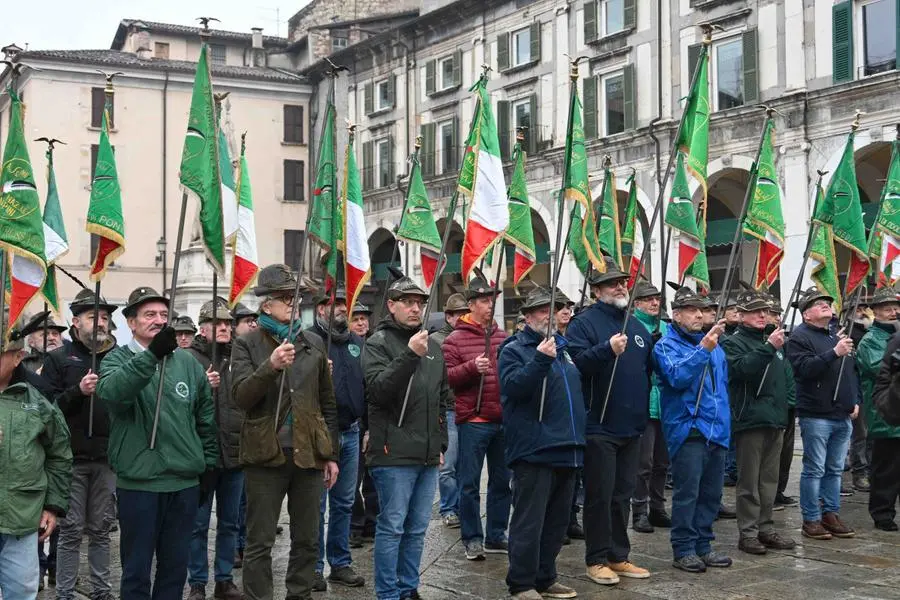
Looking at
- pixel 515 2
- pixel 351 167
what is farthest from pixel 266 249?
pixel 351 167

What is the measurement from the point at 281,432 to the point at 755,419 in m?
3.90

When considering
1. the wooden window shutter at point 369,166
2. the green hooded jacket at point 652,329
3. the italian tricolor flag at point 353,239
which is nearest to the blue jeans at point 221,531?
the italian tricolor flag at point 353,239

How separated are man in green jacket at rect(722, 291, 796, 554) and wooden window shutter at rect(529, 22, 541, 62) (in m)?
24.9

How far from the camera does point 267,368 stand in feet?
20.9

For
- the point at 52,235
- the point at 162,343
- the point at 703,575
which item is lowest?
the point at 703,575

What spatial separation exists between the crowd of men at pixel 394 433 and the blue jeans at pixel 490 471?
0.06ft

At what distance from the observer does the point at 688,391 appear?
320 inches

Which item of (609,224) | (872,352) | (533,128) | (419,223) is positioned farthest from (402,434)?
(533,128)

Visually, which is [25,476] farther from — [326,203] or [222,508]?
[326,203]

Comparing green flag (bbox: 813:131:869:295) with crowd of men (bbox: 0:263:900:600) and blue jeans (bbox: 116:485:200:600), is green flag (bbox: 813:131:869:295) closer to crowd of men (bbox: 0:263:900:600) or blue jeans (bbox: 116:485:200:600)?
crowd of men (bbox: 0:263:900:600)

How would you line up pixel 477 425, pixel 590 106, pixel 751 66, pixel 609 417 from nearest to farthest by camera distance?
pixel 609 417, pixel 477 425, pixel 751 66, pixel 590 106

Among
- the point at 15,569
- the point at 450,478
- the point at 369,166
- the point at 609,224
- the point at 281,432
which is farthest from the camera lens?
the point at 369,166

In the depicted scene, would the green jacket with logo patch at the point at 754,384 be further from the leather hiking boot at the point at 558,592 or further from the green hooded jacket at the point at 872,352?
the leather hiking boot at the point at 558,592

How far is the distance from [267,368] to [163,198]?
38477mm
